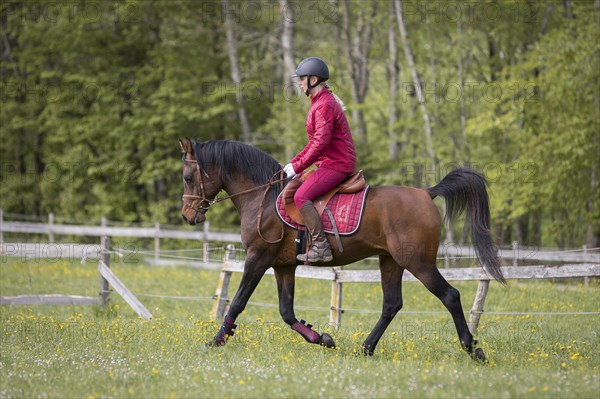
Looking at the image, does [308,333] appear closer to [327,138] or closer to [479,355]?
[479,355]

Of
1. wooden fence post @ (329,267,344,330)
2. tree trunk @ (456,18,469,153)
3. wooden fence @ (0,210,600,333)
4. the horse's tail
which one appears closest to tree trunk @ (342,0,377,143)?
tree trunk @ (456,18,469,153)

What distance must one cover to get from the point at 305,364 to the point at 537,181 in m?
13.7

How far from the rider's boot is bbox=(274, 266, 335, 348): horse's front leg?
2.05 feet

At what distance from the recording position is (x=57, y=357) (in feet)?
26.2

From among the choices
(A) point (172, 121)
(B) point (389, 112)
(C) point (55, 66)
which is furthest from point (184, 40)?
(B) point (389, 112)

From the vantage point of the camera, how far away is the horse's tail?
8.20 m

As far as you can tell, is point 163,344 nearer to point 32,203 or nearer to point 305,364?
point 305,364

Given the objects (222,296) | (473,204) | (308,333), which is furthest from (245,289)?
(222,296)

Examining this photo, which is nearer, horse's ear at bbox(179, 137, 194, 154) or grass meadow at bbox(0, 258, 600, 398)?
grass meadow at bbox(0, 258, 600, 398)

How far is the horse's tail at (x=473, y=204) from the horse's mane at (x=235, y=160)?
1989 millimetres

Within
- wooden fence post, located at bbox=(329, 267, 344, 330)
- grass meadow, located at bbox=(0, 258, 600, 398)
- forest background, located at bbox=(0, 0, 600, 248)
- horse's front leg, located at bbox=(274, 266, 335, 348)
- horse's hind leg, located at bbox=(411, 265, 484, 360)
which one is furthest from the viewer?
forest background, located at bbox=(0, 0, 600, 248)

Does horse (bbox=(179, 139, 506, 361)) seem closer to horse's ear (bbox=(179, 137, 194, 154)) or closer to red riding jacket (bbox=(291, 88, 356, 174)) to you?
horse's ear (bbox=(179, 137, 194, 154))

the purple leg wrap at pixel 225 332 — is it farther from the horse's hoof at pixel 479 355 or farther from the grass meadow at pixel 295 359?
the horse's hoof at pixel 479 355

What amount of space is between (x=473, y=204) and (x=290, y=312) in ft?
8.07
